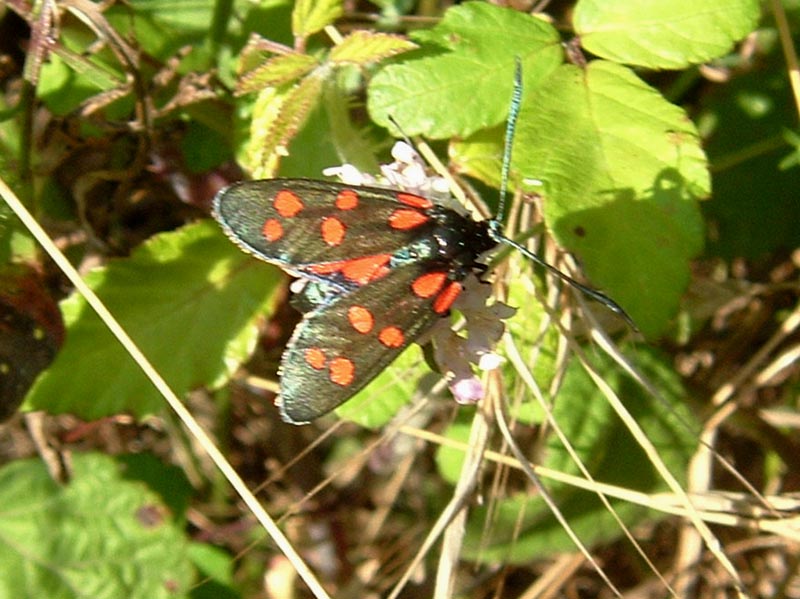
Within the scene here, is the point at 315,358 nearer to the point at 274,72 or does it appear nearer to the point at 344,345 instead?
the point at 344,345

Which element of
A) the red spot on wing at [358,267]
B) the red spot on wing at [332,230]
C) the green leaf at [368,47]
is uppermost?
the green leaf at [368,47]

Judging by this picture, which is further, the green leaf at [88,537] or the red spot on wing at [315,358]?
the green leaf at [88,537]

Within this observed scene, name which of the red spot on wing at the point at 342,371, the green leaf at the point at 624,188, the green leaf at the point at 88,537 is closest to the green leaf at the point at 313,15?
the green leaf at the point at 624,188

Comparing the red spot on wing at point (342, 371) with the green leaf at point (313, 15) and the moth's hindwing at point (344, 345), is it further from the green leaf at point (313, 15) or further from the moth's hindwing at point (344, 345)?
the green leaf at point (313, 15)

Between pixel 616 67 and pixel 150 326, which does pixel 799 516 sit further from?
pixel 150 326

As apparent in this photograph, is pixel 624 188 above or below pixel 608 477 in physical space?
above

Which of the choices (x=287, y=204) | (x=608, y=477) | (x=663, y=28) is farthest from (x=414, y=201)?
(x=608, y=477)
